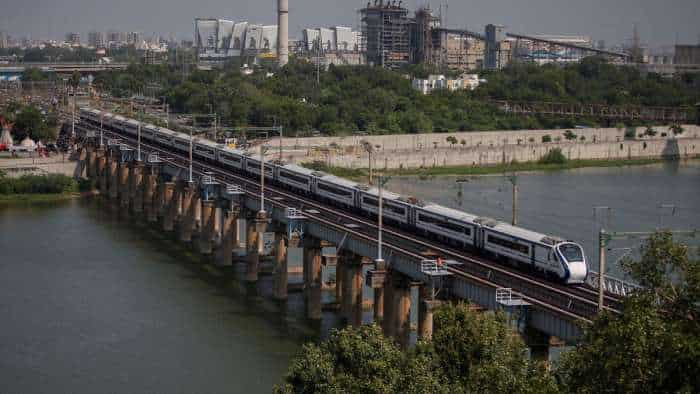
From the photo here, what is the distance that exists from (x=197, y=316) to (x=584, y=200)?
75.1 ft

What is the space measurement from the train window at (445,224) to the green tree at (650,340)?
945cm

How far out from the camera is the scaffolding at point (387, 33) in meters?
103

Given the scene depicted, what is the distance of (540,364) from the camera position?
13.0 metres

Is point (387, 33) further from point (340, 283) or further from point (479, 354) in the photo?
point (479, 354)

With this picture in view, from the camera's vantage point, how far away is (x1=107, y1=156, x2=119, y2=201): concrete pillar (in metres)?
45.5

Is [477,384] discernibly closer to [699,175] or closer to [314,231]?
[314,231]

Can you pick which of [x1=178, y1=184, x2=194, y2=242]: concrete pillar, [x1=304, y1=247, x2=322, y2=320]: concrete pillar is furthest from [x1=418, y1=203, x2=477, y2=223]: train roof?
[x1=178, y1=184, x2=194, y2=242]: concrete pillar

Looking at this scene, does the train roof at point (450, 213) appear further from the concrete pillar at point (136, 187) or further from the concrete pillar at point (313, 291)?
the concrete pillar at point (136, 187)

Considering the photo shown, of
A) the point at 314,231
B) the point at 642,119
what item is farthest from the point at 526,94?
the point at 314,231

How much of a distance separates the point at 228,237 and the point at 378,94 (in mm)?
46595

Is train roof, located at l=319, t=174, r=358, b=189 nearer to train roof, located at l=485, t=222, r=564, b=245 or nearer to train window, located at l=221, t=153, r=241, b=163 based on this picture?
train window, located at l=221, t=153, r=241, b=163

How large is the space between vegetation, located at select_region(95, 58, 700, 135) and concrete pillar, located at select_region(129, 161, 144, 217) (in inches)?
863

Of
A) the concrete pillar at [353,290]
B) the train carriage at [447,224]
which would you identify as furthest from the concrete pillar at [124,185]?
the train carriage at [447,224]

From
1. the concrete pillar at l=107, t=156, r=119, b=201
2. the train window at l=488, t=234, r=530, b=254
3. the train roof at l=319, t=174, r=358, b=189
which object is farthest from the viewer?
the concrete pillar at l=107, t=156, r=119, b=201
